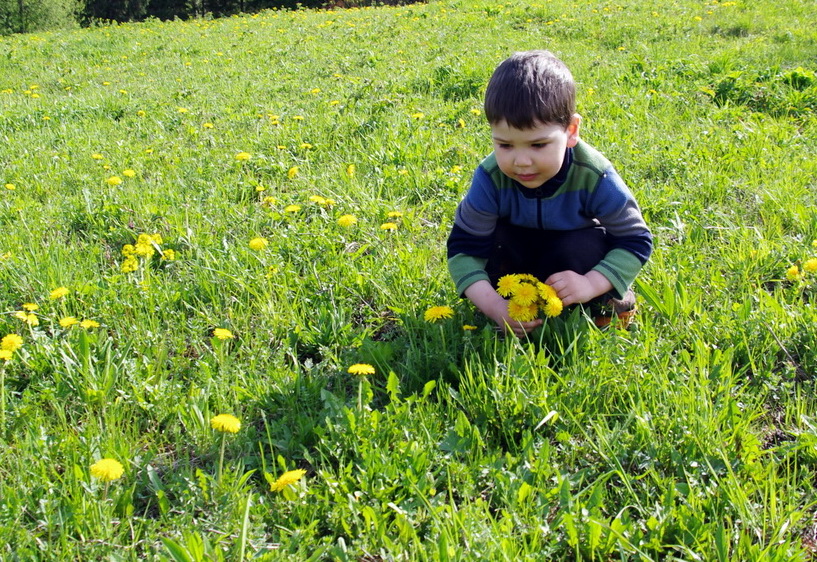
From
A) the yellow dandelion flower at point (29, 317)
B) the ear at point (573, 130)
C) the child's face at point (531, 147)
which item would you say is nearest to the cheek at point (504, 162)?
the child's face at point (531, 147)

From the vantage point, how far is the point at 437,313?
2.29m

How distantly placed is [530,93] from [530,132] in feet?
0.41

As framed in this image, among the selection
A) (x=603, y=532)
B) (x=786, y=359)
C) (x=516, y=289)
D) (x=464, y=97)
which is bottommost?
(x=603, y=532)

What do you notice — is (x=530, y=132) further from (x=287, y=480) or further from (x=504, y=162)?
(x=287, y=480)

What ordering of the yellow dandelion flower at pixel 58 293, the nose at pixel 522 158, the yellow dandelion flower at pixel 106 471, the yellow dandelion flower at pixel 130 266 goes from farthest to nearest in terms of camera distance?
the yellow dandelion flower at pixel 130 266, the yellow dandelion flower at pixel 58 293, the nose at pixel 522 158, the yellow dandelion flower at pixel 106 471

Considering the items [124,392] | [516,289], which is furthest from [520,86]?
[124,392]

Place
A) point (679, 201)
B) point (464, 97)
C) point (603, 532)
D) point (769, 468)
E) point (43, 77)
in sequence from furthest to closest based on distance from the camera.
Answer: point (43, 77) < point (464, 97) < point (679, 201) < point (769, 468) < point (603, 532)

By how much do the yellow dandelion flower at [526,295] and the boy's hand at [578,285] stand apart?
0.40ft

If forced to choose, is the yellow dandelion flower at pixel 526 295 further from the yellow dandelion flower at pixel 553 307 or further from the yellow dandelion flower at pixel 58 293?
the yellow dandelion flower at pixel 58 293

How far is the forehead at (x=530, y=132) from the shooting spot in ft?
6.65

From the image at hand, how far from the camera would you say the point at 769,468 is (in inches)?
65.7

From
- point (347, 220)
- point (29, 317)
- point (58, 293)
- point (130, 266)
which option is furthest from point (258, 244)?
point (29, 317)

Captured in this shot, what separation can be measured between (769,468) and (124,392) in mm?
1847

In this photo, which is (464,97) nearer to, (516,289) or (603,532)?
(516,289)
